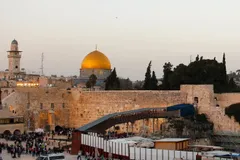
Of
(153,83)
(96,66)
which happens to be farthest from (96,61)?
(153,83)

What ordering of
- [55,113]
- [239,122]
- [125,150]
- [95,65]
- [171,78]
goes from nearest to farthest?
[125,150], [239,122], [171,78], [55,113], [95,65]

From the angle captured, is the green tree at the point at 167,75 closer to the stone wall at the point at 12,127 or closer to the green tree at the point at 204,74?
the green tree at the point at 204,74

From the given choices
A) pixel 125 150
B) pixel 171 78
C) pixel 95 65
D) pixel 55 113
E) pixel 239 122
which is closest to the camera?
pixel 125 150

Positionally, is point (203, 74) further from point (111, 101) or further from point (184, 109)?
point (111, 101)

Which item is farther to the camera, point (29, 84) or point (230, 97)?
point (29, 84)

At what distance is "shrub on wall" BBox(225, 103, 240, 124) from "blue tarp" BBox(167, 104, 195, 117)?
241 cm

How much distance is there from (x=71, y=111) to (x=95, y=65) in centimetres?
1589

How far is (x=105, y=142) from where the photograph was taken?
21.5 meters

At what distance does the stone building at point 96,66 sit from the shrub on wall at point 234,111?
86.3ft

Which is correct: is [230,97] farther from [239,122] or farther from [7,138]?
[7,138]

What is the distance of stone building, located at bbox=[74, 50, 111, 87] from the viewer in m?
53.5

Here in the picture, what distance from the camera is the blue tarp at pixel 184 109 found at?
1157 inches

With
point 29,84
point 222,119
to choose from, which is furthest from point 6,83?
point 222,119

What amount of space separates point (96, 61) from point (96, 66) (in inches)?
24.2
